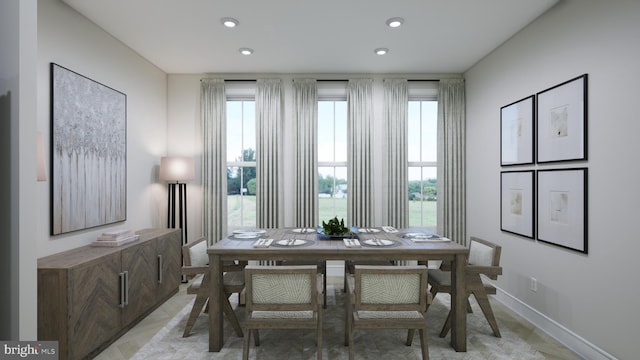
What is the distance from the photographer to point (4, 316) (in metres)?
1.12

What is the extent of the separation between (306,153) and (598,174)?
306 centimetres

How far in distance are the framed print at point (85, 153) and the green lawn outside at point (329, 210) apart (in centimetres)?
146

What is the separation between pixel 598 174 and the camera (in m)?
2.29

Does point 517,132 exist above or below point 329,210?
above

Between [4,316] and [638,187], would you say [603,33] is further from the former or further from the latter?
[4,316]

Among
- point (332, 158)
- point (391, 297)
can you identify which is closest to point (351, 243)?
point (391, 297)

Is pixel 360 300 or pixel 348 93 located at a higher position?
pixel 348 93

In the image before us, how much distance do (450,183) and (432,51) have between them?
1777 mm

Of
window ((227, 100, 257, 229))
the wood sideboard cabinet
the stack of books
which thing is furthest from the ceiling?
the wood sideboard cabinet

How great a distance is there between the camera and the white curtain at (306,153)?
4367 mm

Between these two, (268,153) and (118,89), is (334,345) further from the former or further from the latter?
(118,89)

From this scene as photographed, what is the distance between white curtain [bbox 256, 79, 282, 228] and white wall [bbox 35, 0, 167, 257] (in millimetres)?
1316

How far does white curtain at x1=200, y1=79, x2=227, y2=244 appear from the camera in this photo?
14.3 ft

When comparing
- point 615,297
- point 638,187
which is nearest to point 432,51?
point 638,187
